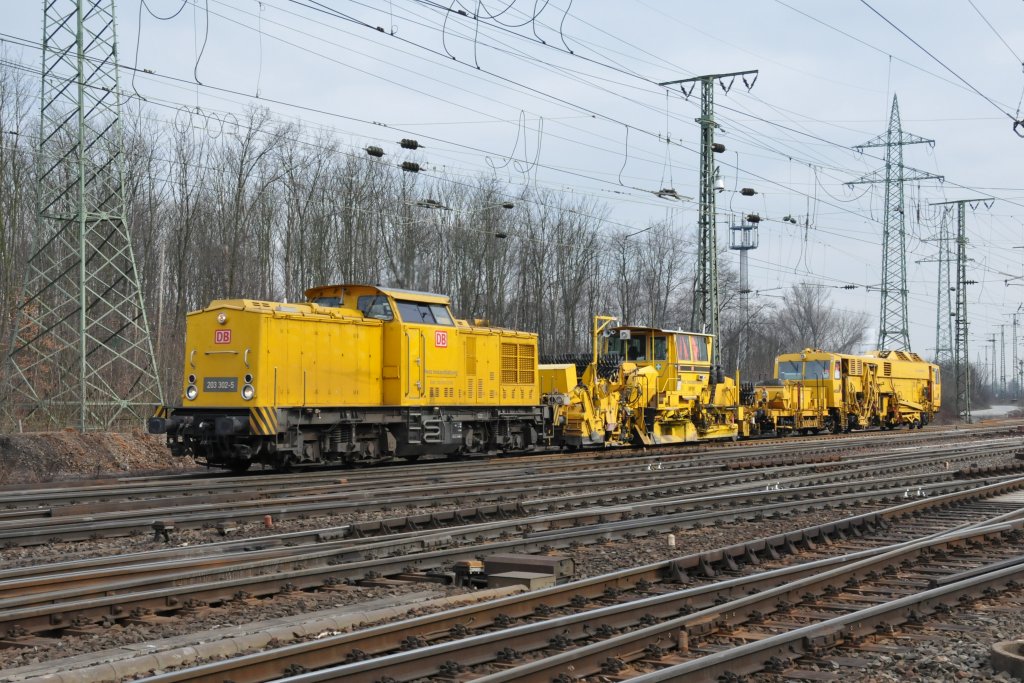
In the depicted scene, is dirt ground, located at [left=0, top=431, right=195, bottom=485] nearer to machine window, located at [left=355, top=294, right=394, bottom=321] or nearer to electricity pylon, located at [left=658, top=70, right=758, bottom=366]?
machine window, located at [left=355, top=294, right=394, bottom=321]

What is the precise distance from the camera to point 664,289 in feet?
201

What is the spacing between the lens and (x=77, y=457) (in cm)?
1939

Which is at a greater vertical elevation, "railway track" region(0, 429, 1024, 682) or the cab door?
the cab door

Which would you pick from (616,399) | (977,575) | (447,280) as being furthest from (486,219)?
(977,575)

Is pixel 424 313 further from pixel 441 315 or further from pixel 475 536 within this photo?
pixel 475 536

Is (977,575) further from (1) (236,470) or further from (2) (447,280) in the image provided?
(2) (447,280)

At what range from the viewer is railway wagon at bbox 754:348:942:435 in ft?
116

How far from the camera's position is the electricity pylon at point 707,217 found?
101 ft

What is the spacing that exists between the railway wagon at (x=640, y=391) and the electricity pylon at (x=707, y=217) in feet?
4.73

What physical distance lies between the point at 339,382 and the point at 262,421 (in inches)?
79.7

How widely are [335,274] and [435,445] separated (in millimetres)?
23305

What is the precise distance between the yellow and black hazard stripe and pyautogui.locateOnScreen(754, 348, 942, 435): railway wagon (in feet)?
70.1

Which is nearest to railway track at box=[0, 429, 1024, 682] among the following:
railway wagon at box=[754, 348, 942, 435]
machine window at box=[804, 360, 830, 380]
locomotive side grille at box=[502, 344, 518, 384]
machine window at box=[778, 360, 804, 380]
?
locomotive side grille at box=[502, 344, 518, 384]

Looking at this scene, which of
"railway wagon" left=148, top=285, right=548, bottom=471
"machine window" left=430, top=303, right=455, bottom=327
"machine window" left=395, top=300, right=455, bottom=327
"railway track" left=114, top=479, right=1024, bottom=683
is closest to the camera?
"railway track" left=114, top=479, right=1024, bottom=683
